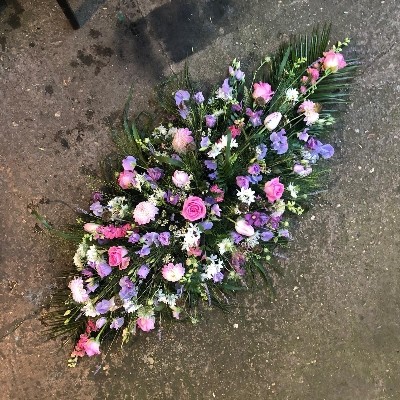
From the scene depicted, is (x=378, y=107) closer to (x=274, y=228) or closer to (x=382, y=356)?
(x=274, y=228)

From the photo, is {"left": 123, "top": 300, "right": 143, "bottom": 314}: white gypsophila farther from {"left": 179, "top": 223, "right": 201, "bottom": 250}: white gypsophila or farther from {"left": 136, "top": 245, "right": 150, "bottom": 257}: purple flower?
{"left": 179, "top": 223, "right": 201, "bottom": 250}: white gypsophila

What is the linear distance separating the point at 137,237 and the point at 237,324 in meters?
0.81

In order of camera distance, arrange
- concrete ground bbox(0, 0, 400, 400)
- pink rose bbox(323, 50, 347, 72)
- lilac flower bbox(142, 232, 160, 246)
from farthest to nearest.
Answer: concrete ground bbox(0, 0, 400, 400) < pink rose bbox(323, 50, 347, 72) < lilac flower bbox(142, 232, 160, 246)

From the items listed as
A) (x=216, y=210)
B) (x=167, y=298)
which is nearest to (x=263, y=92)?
(x=216, y=210)

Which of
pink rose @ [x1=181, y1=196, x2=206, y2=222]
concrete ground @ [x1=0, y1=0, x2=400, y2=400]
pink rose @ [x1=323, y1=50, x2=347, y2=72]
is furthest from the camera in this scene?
concrete ground @ [x1=0, y1=0, x2=400, y2=400]

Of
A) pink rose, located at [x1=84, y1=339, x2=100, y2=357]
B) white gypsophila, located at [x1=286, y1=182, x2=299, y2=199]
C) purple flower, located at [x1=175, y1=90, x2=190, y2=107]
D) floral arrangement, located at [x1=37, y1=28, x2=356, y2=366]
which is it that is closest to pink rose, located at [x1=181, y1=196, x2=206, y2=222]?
floral arrangement, located at [x1=37, y1=28, x2=356, y2=366]

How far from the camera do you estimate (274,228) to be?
8.09 ft

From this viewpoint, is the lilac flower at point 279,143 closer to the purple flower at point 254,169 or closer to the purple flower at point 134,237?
the purple flower at point 254,169

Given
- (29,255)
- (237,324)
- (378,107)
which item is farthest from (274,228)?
(29,255)

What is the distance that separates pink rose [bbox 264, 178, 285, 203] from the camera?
2254 mm

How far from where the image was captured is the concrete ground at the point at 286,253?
8.70 feet

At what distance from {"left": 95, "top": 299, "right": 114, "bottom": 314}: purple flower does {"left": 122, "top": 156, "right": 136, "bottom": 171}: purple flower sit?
2.15 feet

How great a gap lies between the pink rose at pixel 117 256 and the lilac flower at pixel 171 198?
316mm

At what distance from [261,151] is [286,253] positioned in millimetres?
660
